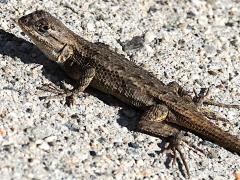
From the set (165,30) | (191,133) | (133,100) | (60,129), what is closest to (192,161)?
(191,133)

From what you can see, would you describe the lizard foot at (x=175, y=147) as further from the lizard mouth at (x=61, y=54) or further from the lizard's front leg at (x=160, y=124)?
the lizard mouth at (x=61, y=54)

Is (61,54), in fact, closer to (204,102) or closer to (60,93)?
(60,93)

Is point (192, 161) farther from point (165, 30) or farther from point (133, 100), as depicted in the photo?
point (165, 30)

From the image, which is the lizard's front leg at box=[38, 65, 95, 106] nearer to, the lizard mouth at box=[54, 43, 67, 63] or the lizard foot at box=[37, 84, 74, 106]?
the lizard foot at box=[37, 84, 74, 106]

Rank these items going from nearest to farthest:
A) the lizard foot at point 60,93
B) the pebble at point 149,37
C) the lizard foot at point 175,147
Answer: the lizard foot at point 175,147
the lizard foot at point 60,93
the pebble at point 149,37

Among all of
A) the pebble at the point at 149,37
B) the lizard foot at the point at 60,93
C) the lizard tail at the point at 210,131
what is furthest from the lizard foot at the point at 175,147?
the pebble at the point at 149,37

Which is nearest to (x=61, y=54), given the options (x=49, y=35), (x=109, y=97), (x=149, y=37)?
(x=49, y=35)
